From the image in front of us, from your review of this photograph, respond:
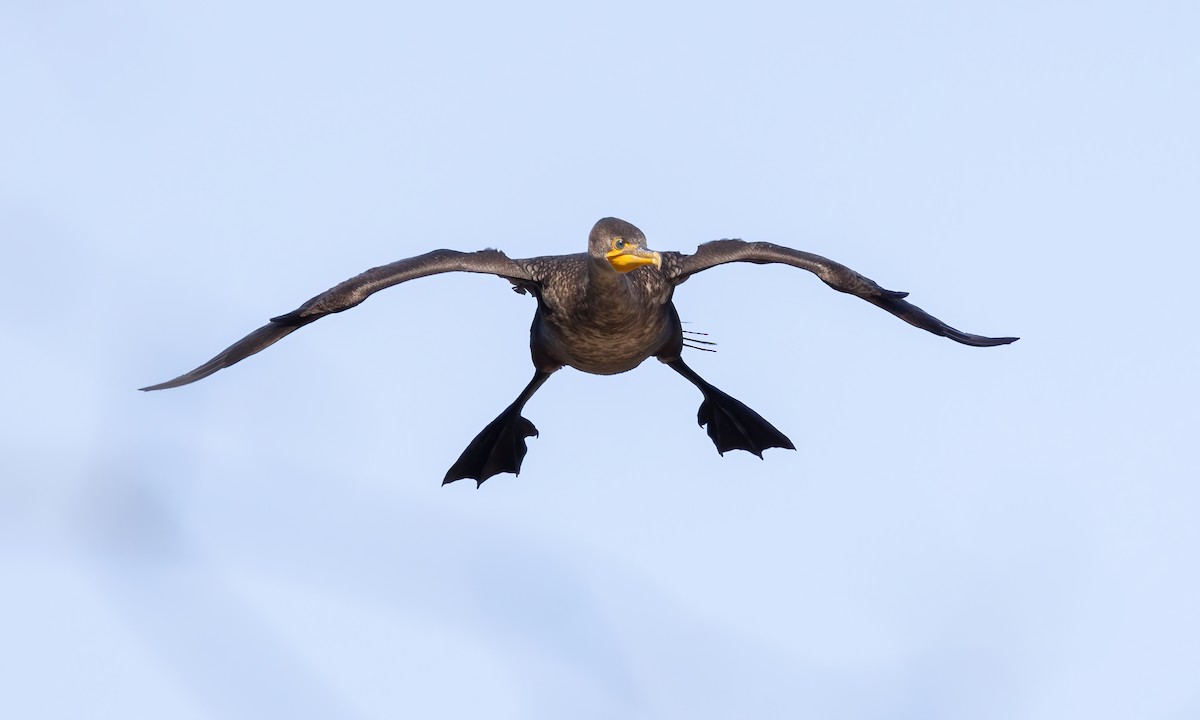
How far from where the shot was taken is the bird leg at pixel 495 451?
18734 mm

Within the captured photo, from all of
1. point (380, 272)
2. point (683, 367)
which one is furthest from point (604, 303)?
point (683, 367)

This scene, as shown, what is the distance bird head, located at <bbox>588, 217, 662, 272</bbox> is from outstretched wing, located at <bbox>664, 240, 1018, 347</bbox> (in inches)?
60.6

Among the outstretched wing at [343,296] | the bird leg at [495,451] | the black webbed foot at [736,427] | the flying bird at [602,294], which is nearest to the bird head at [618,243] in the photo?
the flying bird at [602,294]

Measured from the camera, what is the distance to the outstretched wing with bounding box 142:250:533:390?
603 inches

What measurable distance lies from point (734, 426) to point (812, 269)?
9.88 ft

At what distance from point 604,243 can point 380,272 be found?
2045mm

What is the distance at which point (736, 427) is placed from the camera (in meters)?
19.0

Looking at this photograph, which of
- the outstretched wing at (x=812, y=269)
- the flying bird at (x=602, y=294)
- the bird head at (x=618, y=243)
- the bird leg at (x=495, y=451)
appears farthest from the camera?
the bird leg at (x=495, y=451)

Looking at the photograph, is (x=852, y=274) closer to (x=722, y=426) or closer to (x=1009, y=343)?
(x=1009, y=343)

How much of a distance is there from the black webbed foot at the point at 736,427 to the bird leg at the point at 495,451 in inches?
74.7

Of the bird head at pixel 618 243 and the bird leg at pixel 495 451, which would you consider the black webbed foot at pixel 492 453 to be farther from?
the bird head at pixel 618 243

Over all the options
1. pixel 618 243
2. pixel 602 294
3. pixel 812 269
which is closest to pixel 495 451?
pixel 602 294

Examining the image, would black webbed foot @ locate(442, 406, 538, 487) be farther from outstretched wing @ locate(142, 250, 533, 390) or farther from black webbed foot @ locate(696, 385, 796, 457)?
outstretched wing @ locate(142, 250, 533, 390)

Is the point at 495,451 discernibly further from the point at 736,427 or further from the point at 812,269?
the point at 812,269
